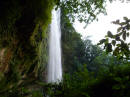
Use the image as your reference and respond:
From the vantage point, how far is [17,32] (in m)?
4.02

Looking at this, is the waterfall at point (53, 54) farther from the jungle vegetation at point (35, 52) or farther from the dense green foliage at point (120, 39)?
the dense green foliage at point (120, 39)

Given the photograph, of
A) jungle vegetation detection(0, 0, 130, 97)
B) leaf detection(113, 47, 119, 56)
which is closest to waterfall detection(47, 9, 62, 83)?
jungle vegetation detection(0, 0, 130, 97)

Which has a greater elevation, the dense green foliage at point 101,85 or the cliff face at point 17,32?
the cliff face at point 17,32

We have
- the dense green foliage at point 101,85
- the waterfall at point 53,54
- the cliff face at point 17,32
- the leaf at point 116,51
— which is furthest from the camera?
the waterfall at point 53,54

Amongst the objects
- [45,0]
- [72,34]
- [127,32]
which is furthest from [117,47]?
[72,34]

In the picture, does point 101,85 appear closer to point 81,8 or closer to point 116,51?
point 116,51

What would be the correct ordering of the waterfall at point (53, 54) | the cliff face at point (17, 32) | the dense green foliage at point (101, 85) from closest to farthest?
1. the dense green foliage at point (101, 85)
2. the cliff face at point (17, 32)
3. the waterfall at point (53, 54)

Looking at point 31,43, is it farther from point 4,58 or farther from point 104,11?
point 104,11

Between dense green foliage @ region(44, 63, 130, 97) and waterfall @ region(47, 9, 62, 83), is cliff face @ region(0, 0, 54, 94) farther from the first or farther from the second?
waterfall @ region(47, 9, 62, 83)

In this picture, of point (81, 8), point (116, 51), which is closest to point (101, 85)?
point (116, 51)

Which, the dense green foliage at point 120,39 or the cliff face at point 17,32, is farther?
the cliff face at point 17,32

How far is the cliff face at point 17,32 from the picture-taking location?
3170mm

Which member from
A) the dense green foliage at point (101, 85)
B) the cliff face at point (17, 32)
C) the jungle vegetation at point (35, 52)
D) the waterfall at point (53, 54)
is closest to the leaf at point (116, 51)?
the jungle vegetation at point (35, 52)

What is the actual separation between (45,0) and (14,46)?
1785 millimetres
